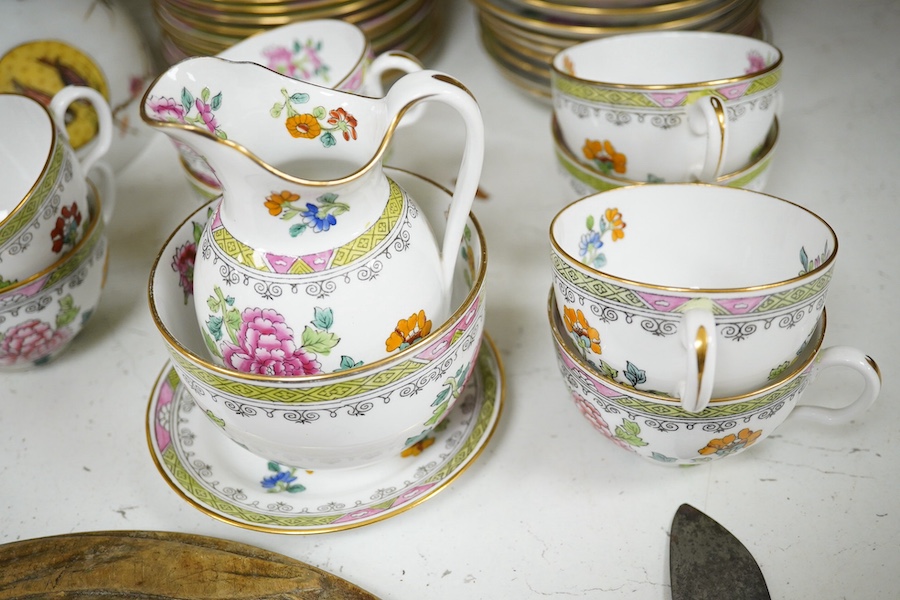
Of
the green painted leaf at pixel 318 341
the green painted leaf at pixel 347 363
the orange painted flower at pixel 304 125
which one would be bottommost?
the green painted leaf at pixel 347 363

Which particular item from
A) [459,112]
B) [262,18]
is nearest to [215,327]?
[459,112]

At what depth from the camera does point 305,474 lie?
579 mm

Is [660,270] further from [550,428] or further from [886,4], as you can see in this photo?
[886,4]

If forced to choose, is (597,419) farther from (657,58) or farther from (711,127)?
(657,58)

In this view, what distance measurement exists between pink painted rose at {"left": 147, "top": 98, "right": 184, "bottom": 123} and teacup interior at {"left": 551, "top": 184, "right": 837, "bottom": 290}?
10.6 inches

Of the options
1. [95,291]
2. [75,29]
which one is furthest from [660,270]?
[75,29]

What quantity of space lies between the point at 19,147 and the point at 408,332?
0.47 meters

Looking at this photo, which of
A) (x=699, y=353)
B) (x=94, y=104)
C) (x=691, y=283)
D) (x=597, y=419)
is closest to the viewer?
(x=699, y=353)

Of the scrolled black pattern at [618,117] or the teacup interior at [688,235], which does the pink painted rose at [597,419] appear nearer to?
the teacup interior at [688,235]

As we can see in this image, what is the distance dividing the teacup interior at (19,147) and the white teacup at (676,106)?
49 cm

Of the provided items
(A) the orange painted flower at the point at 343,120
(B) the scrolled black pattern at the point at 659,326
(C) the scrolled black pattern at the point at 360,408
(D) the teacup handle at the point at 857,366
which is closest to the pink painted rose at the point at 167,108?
(A) the orange painted flower at the point at 343,120

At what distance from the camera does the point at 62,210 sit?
0.66 metres

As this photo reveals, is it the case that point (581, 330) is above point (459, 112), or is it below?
below

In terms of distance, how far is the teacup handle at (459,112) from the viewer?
51cm
